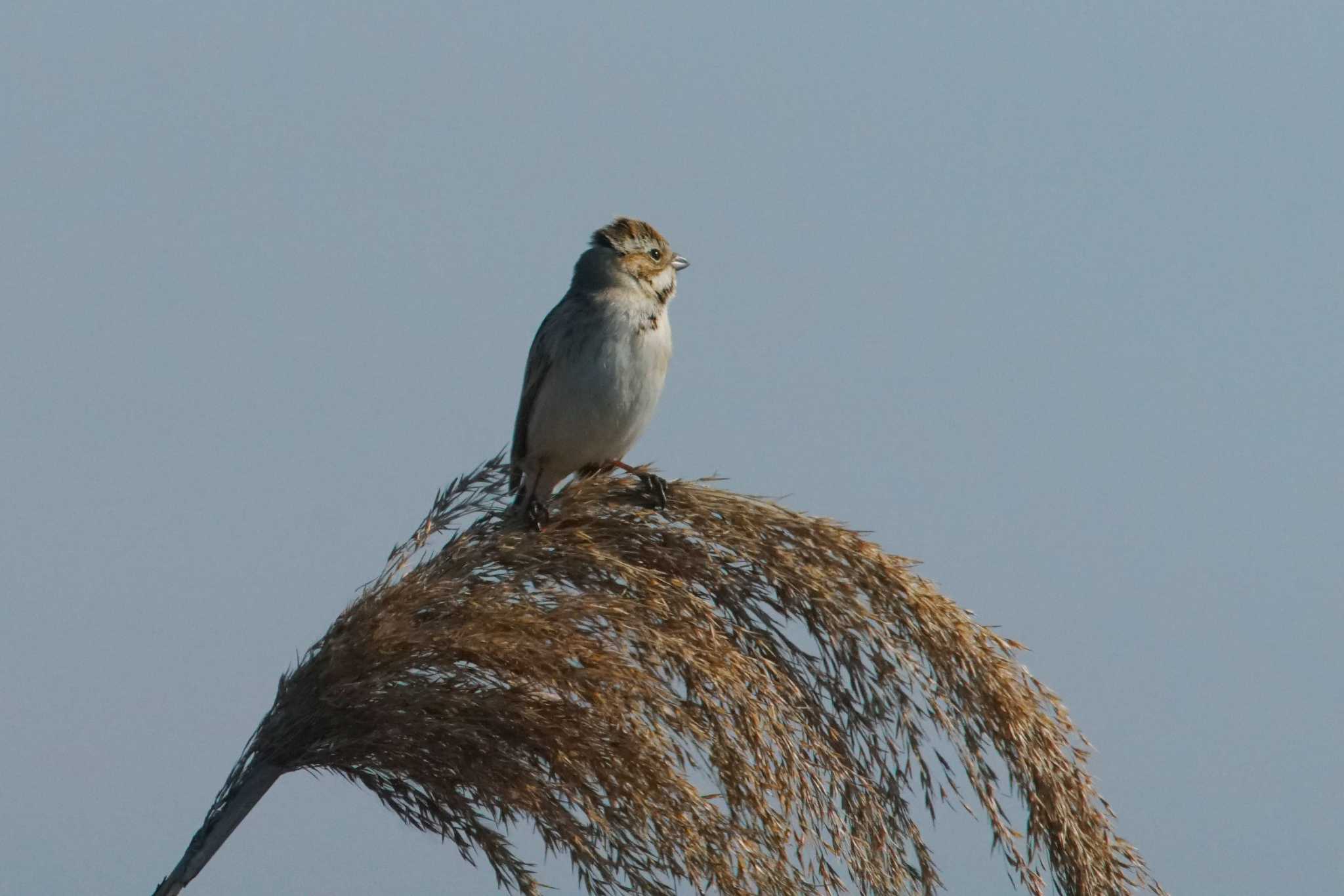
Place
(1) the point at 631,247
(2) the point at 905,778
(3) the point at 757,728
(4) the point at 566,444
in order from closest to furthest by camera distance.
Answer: (3) the point at 757,728, (2) the point at 905,778, (4) the point at 566,444, (1) the point at 631,247

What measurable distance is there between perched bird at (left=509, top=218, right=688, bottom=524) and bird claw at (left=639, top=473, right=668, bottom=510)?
1187 millimetres

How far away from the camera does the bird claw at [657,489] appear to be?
351 cm

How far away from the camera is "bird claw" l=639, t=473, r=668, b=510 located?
3.51m

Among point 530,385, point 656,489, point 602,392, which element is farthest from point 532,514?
point 530,385

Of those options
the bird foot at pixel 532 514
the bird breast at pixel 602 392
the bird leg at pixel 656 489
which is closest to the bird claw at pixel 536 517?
the bird foot at pixel 532 514

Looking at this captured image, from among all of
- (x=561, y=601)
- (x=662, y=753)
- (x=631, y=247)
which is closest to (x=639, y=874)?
(x=662, y=753)

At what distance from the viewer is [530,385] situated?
5.17 m

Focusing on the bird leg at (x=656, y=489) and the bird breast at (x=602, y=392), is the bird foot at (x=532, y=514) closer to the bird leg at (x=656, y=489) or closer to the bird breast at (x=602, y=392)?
the bird leg at (x=656, y=489)

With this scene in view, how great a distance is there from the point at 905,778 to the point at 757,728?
0.44m

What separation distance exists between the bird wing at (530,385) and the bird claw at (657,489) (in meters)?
1.56

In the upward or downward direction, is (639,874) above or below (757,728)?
below

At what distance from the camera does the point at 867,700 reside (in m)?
3.32

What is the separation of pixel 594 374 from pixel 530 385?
0.32 m

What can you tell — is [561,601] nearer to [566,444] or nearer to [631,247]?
[566,444]
